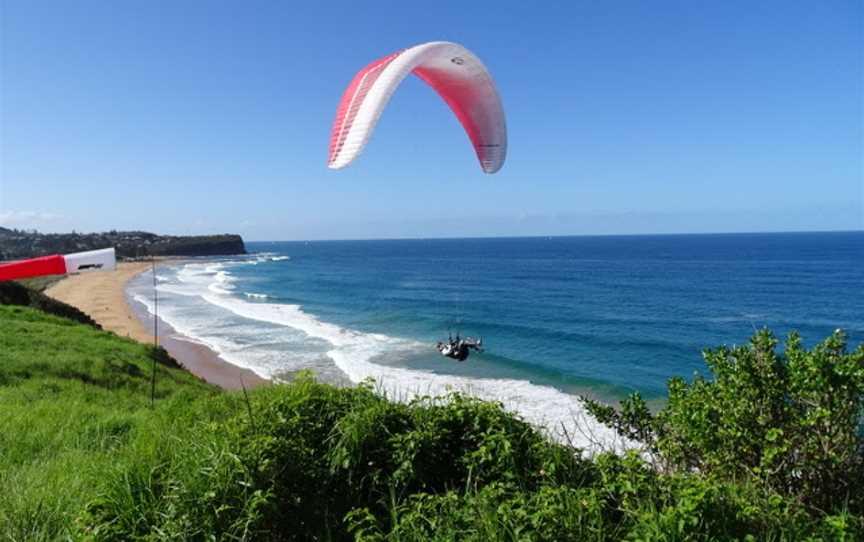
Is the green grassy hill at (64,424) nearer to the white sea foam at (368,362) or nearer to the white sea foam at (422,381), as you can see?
the white sea foam at (368,362)

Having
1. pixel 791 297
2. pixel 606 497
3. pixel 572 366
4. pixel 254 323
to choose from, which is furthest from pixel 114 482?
pixel 791 297

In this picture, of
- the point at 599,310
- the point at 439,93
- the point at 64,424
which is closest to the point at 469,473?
the point at 64,424

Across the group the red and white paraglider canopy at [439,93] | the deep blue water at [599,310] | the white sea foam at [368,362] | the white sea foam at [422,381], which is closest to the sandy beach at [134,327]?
the white sea foam at [368,362]

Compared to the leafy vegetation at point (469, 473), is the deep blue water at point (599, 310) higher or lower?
lower

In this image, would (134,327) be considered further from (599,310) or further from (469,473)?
(469,473)

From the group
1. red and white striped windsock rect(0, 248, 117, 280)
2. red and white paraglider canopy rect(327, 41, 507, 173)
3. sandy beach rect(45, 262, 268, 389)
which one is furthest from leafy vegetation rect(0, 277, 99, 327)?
red and white striped windsock rect(0, 248, 117, 280)

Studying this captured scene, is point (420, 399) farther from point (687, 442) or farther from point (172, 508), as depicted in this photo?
point (687, 442)
